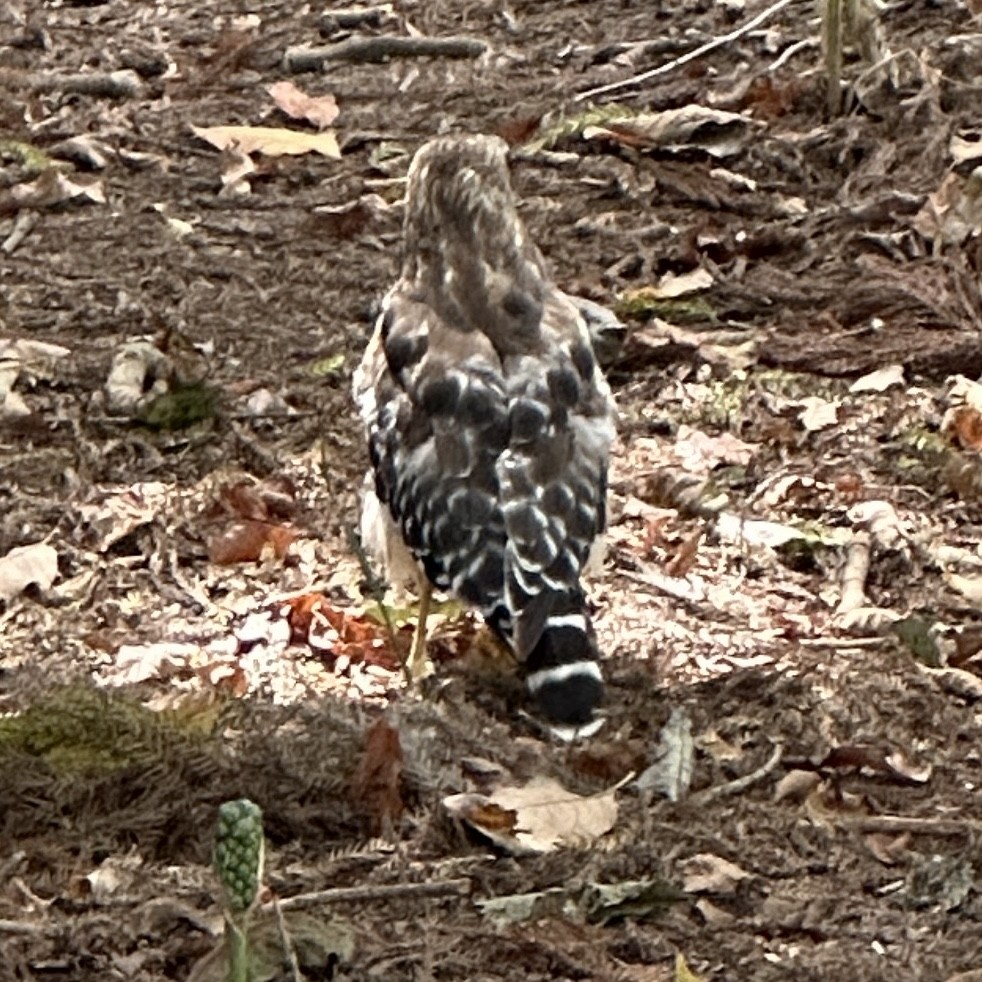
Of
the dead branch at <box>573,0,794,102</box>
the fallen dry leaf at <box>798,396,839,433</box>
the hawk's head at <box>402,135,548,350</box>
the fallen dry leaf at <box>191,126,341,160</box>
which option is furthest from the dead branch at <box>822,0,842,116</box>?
the hawk's head at <box>402,135,548,350</box>

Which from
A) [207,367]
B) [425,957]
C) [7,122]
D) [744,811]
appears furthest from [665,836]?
[7,122]

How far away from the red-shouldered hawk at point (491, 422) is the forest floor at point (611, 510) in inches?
11.3

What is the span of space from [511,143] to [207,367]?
229cm

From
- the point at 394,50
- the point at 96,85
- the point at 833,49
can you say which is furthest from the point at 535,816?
the point at 394,50

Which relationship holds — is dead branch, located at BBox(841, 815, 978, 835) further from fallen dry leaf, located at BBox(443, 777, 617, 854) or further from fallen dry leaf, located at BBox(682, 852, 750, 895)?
fallen dry leaf, located at BBox(443, 777, 617, 854)

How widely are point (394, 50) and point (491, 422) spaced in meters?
5.29

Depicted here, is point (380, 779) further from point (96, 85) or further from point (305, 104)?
point (96, 85)

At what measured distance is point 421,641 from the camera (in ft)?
22.4

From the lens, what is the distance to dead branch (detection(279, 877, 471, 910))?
5.30m

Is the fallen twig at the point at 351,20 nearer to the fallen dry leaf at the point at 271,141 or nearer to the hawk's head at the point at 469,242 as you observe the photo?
the fallen dry leaf at the point at 271,141

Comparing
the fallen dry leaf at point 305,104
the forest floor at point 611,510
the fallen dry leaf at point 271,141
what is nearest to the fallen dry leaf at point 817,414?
the forest floor at point 611,510

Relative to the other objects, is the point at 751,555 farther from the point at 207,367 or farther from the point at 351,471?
the point at 207,367

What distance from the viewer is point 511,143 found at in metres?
10.6

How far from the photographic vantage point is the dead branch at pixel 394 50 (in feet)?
37.9
